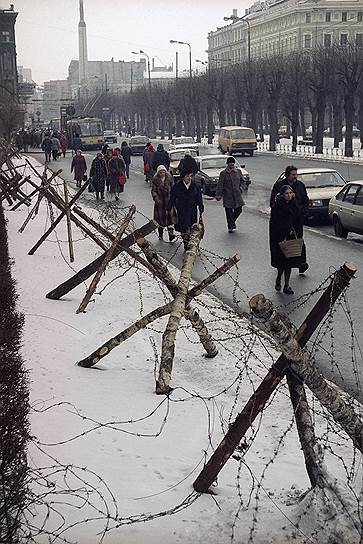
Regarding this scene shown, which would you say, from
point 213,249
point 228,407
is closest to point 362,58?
A: point 213,249

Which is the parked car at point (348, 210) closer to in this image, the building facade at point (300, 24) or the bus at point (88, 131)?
the bus at point (88, 131)

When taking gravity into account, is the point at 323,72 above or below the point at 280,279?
above

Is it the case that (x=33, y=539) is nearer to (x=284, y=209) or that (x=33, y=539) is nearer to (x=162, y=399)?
(x=162, y=399)

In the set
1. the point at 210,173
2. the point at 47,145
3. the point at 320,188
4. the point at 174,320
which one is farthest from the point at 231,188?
the point at 47,145

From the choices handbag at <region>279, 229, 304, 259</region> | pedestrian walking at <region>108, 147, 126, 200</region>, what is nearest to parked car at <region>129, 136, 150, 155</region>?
pedestrian walking at <region>108, 147, 126, 200</region>

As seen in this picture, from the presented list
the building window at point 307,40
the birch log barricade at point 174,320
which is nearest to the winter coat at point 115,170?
the birch log barricade at point 174,320

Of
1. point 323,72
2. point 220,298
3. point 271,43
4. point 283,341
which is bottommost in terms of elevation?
point 220,298

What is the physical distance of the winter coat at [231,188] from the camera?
58.1 feet

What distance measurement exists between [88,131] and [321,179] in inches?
1891

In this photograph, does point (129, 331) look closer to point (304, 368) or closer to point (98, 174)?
point (304, 368)

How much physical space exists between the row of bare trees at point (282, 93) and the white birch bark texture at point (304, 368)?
4306 centimetres

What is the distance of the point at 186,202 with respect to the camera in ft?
49.0

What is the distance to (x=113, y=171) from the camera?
2631 centimetres

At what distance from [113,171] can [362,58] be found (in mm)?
27391
